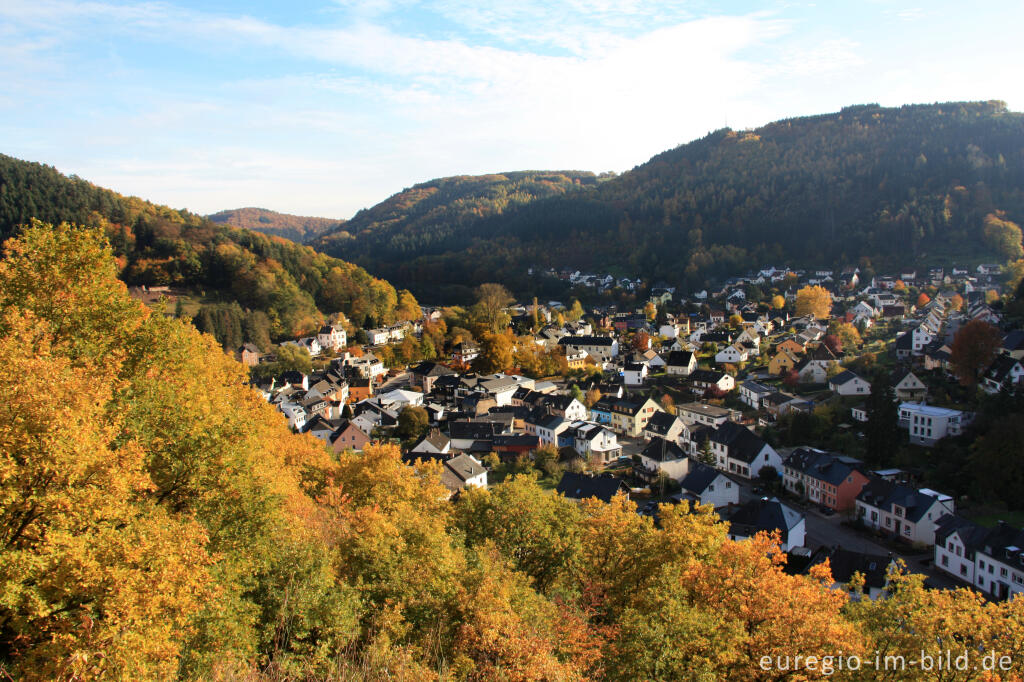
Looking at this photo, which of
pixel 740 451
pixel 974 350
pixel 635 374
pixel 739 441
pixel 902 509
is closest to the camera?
pixel 902 509

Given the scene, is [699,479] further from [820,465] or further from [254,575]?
[254,575]

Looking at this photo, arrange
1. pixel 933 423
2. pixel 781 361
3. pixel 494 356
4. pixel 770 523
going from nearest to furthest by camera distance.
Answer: pixel 770 523, pixel 933 423, pixel 781 361, pixel 494 356

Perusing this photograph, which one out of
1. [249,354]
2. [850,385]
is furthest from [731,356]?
[249,354]

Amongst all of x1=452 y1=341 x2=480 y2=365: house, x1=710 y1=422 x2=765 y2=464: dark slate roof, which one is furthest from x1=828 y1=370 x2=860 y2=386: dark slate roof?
x1=452 y1=341 x2=480 y2=365: house

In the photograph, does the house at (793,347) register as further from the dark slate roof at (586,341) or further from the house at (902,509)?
the house at (902,509)

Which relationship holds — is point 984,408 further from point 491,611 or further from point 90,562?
point 90,562
